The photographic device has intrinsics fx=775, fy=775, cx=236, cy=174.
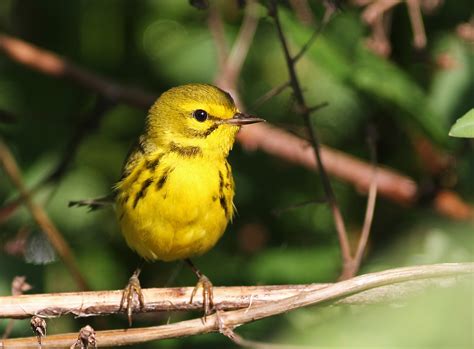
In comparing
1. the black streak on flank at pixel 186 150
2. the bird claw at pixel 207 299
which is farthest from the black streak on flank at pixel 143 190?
the bird claw at pixel 207 299

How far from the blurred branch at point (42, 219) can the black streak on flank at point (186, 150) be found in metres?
0.69

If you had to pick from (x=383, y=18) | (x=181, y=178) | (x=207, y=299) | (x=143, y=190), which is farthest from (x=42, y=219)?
(x=383, y=18)

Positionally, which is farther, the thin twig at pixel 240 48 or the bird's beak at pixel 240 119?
the thin twig at pixel 240 48

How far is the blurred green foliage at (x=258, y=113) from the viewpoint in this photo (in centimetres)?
354

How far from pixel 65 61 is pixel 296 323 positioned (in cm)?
184

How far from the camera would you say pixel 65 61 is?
4.01 m

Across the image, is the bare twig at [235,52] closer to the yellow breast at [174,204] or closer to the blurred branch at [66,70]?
the blurred branch at [66,70]

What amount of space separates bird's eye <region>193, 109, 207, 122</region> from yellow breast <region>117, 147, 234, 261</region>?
158 millimetres

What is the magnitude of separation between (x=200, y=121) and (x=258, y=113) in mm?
877

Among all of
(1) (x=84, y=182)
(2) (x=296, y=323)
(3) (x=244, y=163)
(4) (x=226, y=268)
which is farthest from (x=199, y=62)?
(2) (x=296, y=323)

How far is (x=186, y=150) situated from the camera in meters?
3.16

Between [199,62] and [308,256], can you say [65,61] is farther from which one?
[308,256]

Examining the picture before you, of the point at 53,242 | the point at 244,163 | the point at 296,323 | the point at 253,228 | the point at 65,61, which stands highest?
the point at 65,61

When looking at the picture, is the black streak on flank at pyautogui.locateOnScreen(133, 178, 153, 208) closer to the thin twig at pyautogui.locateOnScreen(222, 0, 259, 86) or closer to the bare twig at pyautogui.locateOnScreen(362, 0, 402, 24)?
the thin twig at pyautogui.locateOnScreen(222, 0, 259, 86)
